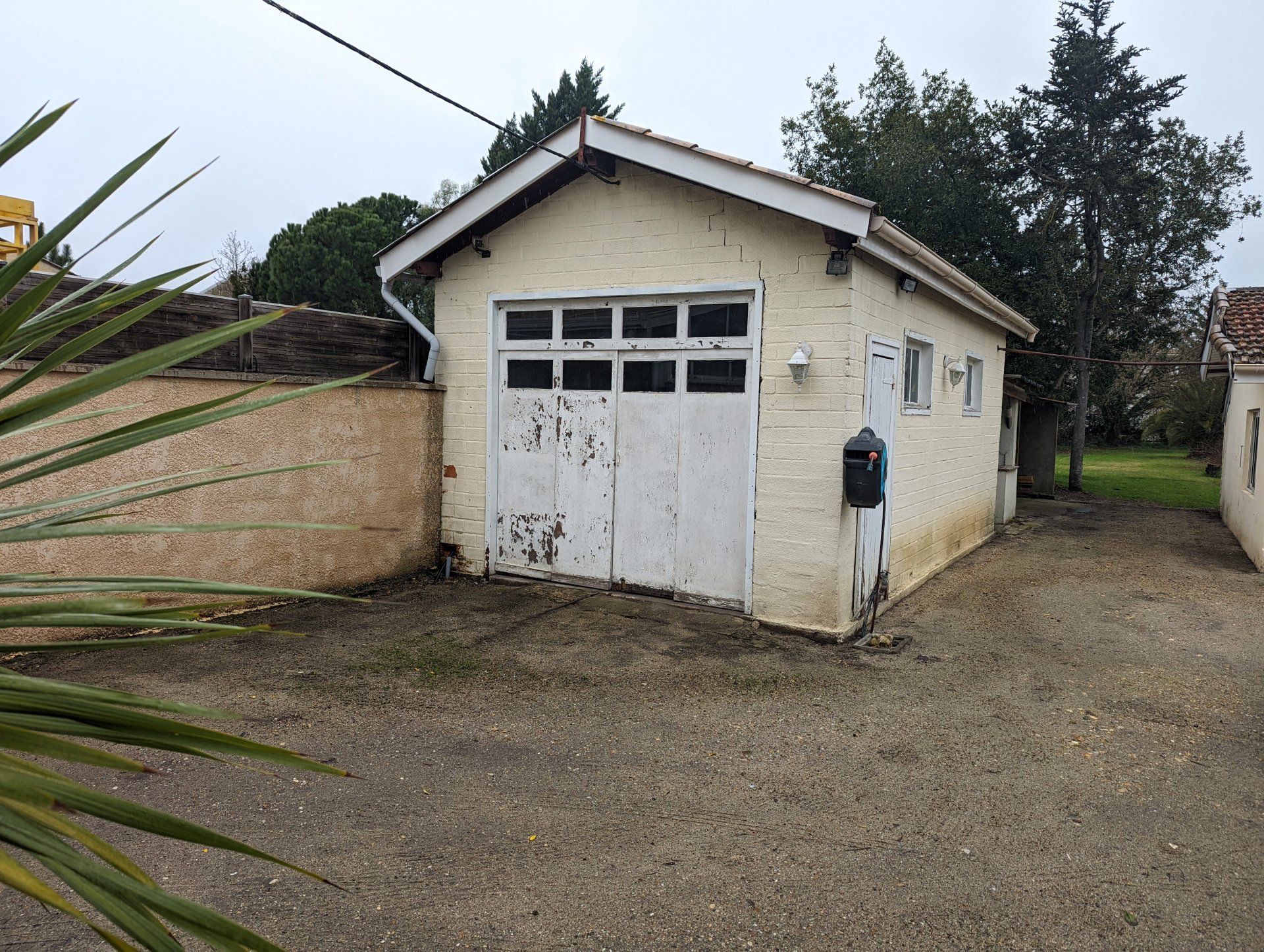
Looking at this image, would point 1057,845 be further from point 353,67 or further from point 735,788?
point 353,67

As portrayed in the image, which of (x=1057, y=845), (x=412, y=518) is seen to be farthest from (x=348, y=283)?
(x=1057, y=845)

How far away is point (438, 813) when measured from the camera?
3758 millimetres

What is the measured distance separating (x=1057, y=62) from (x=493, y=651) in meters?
21.8

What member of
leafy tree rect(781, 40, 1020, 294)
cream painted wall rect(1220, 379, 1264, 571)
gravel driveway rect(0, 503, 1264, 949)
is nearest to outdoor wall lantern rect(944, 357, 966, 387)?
cream painted wall rect(1220, 379, 1264, 571)

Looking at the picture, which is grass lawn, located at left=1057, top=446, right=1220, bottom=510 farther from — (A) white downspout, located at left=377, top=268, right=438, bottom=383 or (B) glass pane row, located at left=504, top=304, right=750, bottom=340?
(A) white downspout, located at left=377, top=268, right=438, bottom=383

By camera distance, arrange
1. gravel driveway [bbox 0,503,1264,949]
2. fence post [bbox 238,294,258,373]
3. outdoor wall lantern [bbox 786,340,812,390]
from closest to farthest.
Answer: gravel driveway [bbox 0,503,1264,949] → outdoor wall lantern [bbox 786,340,812,390] → fence post [bbox 238,294,258,373]

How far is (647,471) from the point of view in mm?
7457

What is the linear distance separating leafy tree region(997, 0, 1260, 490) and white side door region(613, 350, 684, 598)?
15426 mm

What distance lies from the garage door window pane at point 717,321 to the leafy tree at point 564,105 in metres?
28.4

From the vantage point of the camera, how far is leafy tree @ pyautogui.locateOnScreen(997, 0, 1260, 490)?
20.1 m

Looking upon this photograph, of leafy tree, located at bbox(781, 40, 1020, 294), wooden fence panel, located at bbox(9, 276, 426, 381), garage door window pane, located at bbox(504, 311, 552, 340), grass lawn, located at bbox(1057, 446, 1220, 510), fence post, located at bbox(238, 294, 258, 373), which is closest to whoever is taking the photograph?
wooden fence panel, located at bbox(9, 276, 426, 381)

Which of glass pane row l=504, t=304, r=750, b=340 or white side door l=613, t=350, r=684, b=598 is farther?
white side door l=613, t=350, r=684, b=598

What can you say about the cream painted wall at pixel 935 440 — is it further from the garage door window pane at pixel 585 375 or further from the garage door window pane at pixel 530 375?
the garage door window pane at pixel 530 375

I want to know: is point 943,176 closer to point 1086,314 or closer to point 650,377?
point 1086,314
